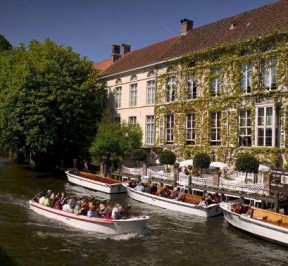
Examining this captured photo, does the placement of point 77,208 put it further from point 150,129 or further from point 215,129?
point 150,129

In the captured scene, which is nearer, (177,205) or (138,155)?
(177,205)

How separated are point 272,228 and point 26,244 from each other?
33.7ft

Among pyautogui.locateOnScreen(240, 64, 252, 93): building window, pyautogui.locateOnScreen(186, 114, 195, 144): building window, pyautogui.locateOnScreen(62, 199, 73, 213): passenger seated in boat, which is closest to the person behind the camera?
pyautogui.locateOnScreen(62, 199, 73, 213): passenger seated in boat

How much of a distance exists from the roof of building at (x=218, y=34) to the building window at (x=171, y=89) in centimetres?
183

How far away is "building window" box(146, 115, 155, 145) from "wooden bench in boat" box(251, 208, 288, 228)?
17.7m

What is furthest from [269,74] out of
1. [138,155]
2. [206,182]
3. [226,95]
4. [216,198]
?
[138,155]

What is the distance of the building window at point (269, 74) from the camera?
25.4 m

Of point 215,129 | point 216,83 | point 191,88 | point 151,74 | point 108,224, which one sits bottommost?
point 108,224

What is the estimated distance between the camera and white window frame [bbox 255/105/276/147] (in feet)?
81.6

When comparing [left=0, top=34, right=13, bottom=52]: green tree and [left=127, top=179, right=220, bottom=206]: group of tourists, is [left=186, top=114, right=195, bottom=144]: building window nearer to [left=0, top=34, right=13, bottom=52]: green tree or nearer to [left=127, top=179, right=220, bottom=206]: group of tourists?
[left=127, top=179, right=220, bottom=206]: group of tourists

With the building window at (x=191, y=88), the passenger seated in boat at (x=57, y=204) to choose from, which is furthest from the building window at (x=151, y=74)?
the passenger seated in boat at (x=57, y=204)

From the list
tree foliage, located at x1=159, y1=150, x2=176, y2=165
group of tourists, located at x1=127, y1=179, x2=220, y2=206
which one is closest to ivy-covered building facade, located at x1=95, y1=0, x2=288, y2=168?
tree foliage, located at x1=159, y1=150, x2=176, y2=165

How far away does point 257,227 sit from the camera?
17.3 metres

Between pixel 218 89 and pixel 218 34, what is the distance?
5.36 metres
